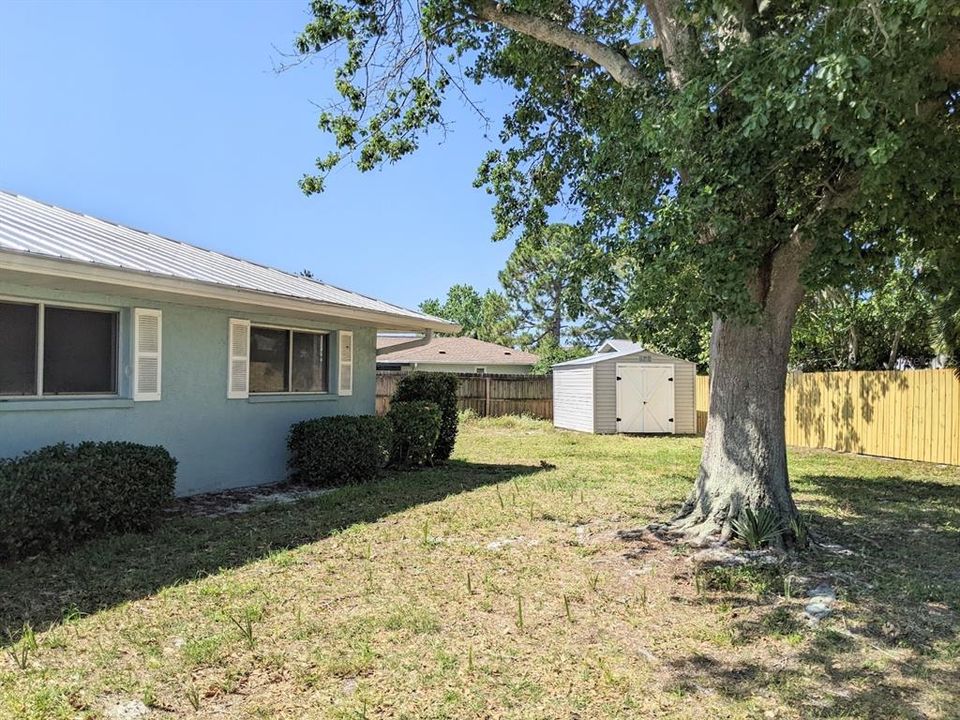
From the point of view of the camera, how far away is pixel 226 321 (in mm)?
8477

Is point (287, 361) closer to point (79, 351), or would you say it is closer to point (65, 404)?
point (79, 351)

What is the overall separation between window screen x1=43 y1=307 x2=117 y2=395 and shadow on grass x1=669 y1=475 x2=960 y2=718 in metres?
6.30

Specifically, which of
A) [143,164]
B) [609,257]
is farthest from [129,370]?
[143,164]

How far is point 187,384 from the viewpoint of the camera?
26.0 feet

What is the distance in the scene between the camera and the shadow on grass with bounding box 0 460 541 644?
4305 millimetres

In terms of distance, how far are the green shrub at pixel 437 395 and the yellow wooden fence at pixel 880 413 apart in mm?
8741

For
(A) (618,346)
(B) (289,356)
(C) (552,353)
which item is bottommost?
(B) (289,356)

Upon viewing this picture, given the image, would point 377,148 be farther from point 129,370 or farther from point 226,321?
point 129,370

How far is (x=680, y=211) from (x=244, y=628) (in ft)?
13.0

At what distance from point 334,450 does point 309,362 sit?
1736 millimetres

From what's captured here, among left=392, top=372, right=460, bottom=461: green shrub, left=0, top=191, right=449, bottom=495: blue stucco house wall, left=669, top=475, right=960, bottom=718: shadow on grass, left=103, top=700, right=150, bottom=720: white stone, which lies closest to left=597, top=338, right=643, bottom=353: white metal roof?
left=392, top=372, right=460, bottom=461: green shrub

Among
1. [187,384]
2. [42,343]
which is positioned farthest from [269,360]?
[42,343]

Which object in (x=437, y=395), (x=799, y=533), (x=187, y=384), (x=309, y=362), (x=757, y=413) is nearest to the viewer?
(x=799, y=533)

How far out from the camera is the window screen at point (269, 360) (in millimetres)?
9041
